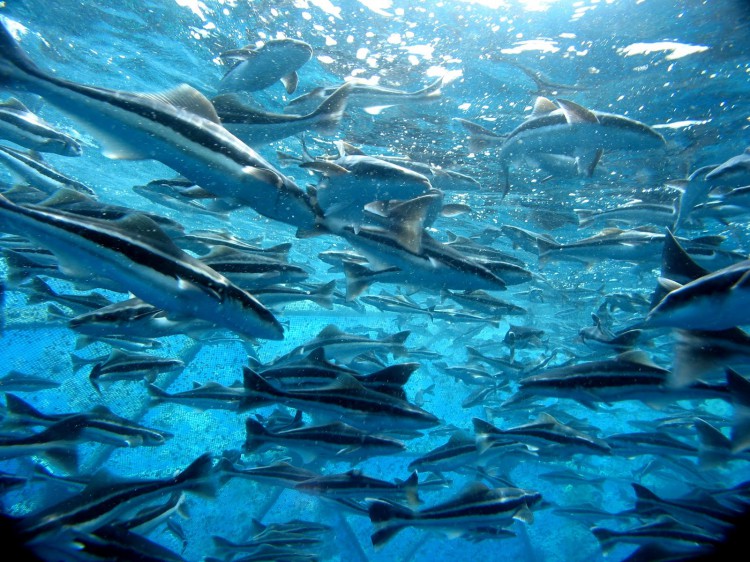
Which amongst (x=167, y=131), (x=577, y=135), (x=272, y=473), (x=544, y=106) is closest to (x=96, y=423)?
(x=272, y=473)

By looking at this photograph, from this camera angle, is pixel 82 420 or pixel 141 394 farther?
pixel 141 394

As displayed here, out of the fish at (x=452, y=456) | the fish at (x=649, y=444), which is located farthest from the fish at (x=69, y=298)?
the fish at (x=649, y=444)

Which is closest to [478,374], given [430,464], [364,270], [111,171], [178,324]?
[430,464]

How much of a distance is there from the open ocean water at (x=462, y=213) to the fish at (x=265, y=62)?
3.16 feet

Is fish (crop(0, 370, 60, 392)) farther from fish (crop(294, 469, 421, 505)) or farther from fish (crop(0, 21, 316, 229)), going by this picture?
fish (crop(0, 21, 316, 229))

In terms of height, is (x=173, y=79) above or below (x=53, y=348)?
above

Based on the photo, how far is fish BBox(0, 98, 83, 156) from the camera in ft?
21.6

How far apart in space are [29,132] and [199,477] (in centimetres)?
708

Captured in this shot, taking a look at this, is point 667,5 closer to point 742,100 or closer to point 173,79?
point 742,100

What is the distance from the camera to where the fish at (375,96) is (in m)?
5.45

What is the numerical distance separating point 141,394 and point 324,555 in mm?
8639

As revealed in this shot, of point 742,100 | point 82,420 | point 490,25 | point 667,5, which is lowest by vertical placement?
point 82,420

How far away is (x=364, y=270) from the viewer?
495cm

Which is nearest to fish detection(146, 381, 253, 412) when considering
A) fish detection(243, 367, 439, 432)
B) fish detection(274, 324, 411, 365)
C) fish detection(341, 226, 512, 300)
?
fish detection(274, 324, 411, 365)
